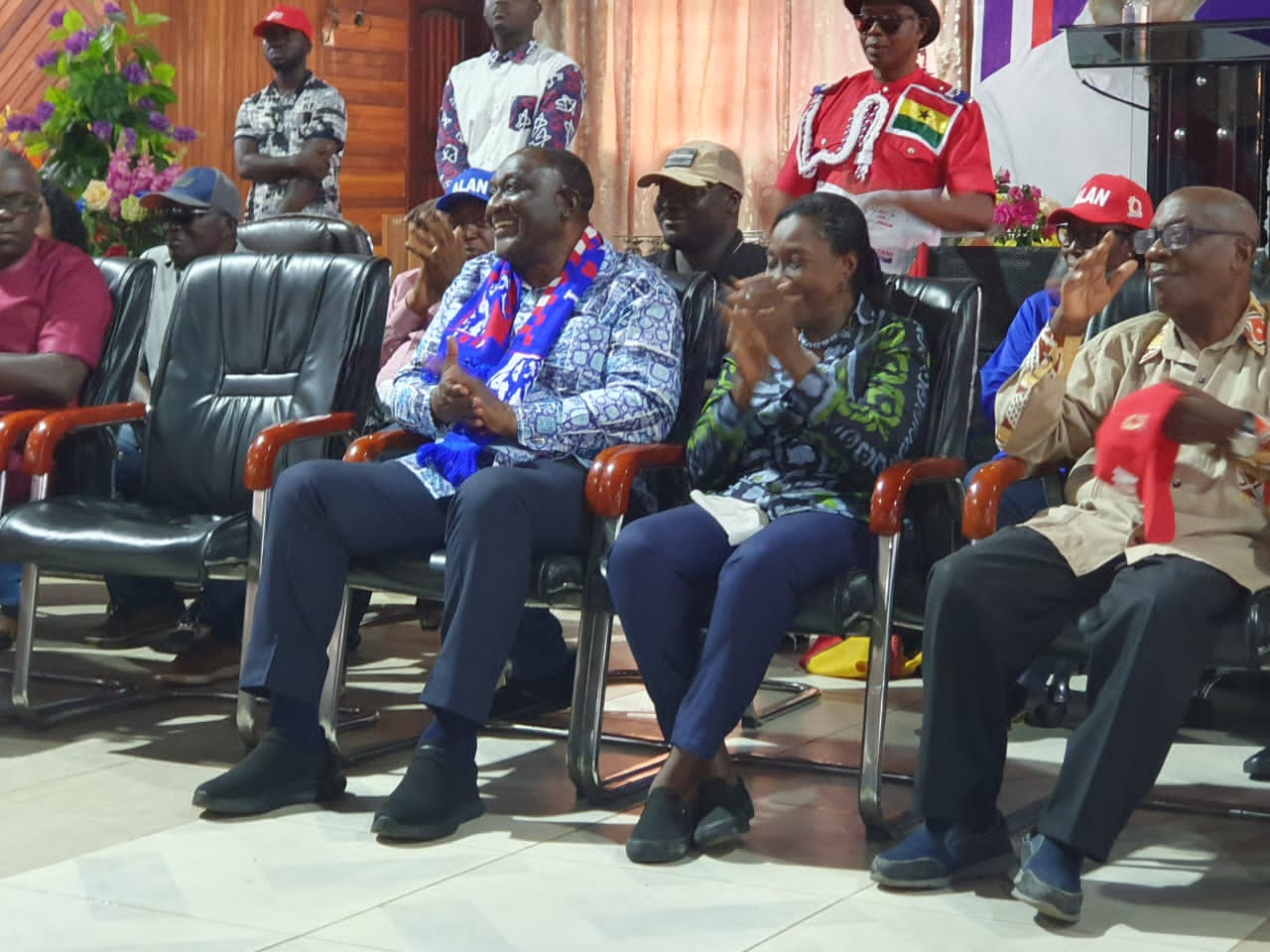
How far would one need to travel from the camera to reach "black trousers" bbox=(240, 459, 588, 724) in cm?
307

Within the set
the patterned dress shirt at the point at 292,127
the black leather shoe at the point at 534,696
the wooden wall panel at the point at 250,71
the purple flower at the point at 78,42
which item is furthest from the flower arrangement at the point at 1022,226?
the wooden wall panel at the point at 250,71

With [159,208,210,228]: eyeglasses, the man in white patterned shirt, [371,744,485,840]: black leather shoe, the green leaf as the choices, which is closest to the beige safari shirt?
[371,744,485,840]: black leather shoe

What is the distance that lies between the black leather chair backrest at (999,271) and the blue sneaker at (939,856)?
173cm

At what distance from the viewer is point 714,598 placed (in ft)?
10.1

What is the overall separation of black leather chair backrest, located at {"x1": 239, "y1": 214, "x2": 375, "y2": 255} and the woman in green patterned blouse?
157 centimetres

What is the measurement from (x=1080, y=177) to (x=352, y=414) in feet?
13.1

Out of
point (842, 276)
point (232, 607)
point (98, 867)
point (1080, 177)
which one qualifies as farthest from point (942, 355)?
point (1080, 177)

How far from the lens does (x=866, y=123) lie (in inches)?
167

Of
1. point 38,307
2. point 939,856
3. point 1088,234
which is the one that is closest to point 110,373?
point 38,307

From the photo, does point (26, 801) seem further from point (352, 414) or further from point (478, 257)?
point (478, 257)

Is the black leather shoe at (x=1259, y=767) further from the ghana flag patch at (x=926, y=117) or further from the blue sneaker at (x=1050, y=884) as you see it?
the ghana flag patch at (x=926, y=117)

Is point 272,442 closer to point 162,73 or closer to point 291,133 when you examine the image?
point 291,133

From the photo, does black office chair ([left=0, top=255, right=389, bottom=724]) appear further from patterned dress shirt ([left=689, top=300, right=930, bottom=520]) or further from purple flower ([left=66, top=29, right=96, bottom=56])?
purple flower ([left=66, top=29, right=96, bottom=56])

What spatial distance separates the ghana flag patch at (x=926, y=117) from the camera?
4184 millimetres
